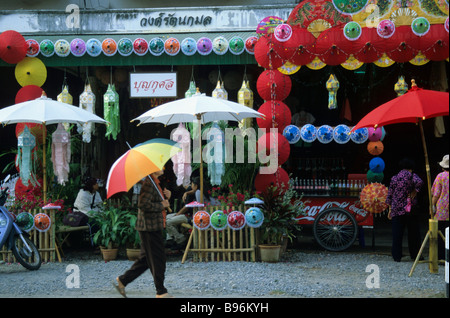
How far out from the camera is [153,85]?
11.4 meters

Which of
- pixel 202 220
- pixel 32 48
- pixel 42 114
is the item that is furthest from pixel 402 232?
pixel 32 48

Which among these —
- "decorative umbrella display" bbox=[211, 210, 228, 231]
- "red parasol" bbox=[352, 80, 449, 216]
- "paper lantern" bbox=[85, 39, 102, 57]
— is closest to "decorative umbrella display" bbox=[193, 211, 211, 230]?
"decorative umbrella display" bbox=[211, 210, 228, 231]

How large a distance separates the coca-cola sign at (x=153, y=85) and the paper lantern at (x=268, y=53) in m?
2.01

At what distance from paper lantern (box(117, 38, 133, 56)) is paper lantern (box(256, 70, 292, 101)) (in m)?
2.84

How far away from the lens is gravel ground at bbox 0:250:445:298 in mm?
7379

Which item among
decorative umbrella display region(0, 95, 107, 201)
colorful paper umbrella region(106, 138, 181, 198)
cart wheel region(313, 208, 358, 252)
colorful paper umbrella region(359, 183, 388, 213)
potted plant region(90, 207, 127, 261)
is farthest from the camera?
cart wheel region(313, 208, 358, 252)

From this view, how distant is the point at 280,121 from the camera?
10.2m

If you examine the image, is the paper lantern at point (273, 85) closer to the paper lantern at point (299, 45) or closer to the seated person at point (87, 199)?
the paper lantern at point (299, 45)

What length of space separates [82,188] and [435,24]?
24.3 feet

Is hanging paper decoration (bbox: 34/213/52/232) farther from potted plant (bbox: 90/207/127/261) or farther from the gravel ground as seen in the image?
potted plant (bbox: 90/207/127/261)

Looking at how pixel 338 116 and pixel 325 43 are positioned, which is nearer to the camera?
pixel 325 43

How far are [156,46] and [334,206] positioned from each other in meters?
4.79

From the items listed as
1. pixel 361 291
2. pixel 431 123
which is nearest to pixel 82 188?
pixel 361 291
